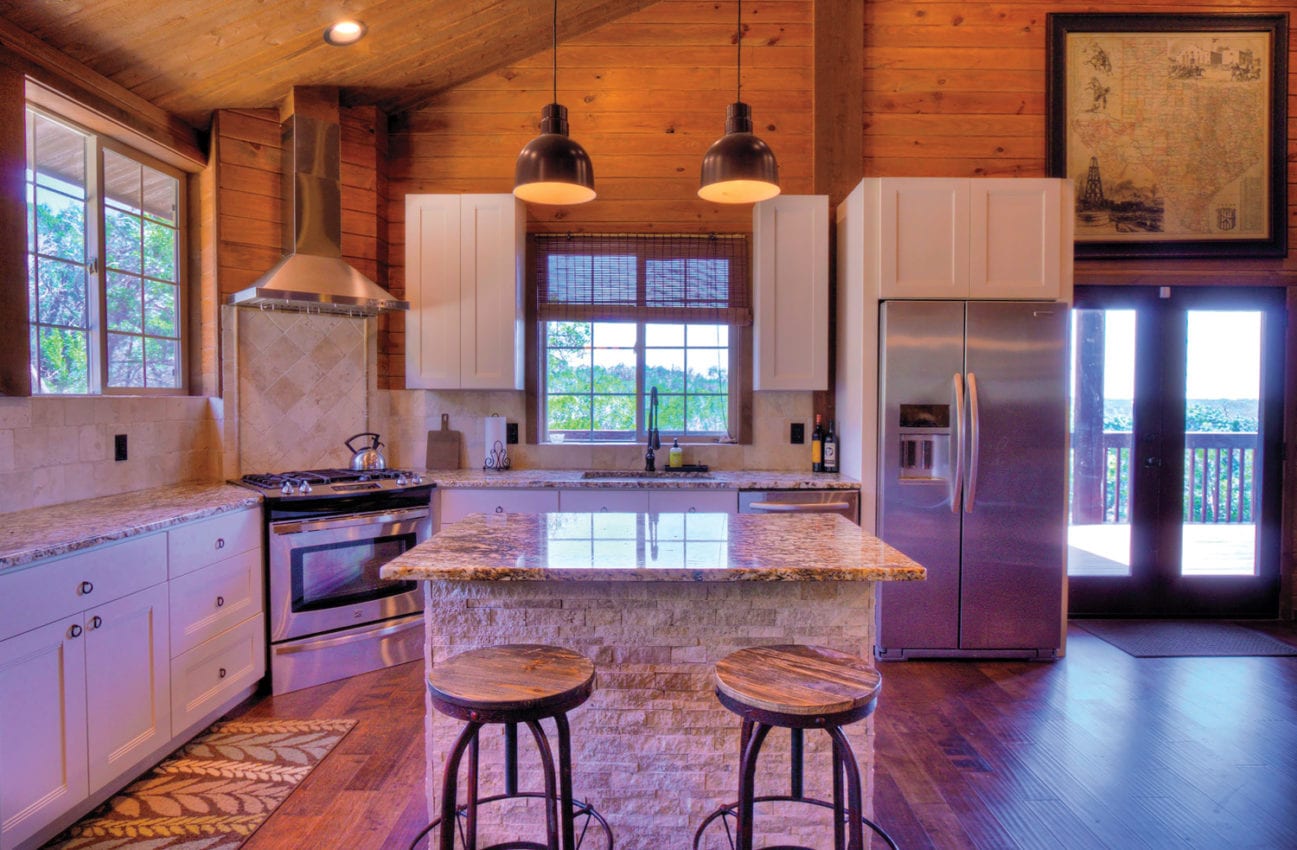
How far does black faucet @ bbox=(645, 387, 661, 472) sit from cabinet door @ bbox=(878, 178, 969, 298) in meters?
1.41

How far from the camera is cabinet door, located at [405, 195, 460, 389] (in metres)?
3.79

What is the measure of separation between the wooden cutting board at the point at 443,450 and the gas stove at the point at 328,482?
491 millimetres

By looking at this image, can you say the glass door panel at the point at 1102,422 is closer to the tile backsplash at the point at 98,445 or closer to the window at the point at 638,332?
the window at the point at 638,332

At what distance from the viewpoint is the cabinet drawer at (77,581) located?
1.82 meters

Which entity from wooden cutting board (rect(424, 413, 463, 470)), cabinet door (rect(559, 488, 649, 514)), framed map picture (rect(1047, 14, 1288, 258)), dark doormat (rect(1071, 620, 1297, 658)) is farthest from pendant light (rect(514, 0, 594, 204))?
dark doormat (rect(1071, 620, 1297, 658))

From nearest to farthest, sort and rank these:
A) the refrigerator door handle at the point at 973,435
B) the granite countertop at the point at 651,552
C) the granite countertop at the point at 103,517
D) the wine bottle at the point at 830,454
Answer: the granite countertop at the point at 651,552 < the granite countertop at the point at 103,517 < the refrigerator door handle at the point at 973,435 < the wine bottle at the point at 830,454

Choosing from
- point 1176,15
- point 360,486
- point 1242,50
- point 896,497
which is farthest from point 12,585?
point 1242,50

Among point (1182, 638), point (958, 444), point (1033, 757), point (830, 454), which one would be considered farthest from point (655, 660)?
point (1182, 638)

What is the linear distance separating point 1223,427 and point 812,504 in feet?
8.85

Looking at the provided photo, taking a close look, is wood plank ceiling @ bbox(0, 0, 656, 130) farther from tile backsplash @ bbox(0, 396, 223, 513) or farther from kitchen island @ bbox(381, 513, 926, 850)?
kitchen island @ bbox(381, 513, 926, 850)

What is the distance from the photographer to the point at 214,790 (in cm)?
228

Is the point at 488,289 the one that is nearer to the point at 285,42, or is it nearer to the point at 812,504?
the point at 285,42

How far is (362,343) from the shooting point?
3.89 m

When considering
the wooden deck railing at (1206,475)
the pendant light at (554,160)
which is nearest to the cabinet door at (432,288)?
the pendant light at (554,160)
